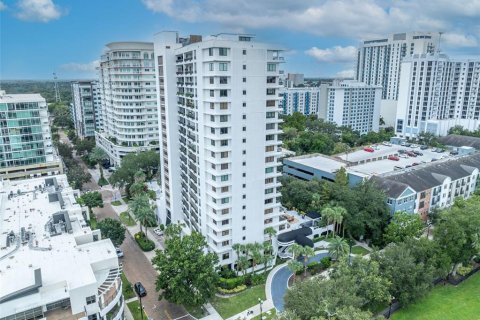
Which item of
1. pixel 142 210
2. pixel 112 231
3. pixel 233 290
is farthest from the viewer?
pixel 142 210

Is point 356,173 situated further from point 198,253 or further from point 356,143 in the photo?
point 356,143

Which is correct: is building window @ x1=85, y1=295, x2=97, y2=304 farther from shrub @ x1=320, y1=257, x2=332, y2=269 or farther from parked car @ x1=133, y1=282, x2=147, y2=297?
shrub @ x1=320, y1=257, x2=332, y2=269

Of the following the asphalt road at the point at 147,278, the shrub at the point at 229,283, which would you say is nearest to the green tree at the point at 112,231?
the asphalt road at the point at 147,278

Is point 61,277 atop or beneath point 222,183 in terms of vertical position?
beneath

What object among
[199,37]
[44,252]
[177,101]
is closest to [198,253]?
[44,252]

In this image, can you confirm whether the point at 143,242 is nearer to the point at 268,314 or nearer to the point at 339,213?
the point at 268,314

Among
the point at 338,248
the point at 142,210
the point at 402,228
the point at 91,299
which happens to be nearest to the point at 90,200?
the point at 142,210

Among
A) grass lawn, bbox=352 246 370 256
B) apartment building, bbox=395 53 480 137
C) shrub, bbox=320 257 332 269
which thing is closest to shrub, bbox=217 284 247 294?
shrub, bbox=320 257 332 269
